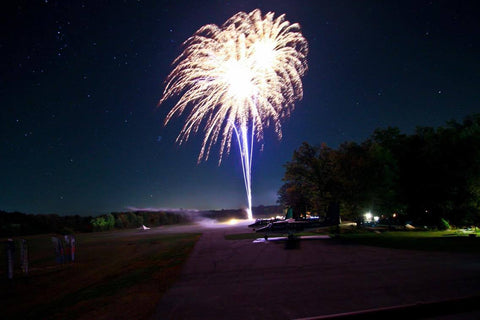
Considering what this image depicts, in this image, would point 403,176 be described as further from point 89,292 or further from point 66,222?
point 66,222

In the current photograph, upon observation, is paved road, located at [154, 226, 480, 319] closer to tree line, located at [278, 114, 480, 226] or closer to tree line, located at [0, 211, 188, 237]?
tree line, located at [278, 114, 480, 226]

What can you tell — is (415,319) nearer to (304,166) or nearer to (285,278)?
(285,278)

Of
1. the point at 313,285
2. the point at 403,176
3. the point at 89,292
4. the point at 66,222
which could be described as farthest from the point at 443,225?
the point at 66,222

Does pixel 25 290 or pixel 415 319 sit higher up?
pixel 415 319

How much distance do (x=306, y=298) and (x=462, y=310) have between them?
14.6 ft

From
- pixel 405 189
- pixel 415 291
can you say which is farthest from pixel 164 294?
pixel 405 189

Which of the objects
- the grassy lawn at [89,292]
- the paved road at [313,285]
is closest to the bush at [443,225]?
the paved road at [313,285]

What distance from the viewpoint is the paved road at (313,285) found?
8.40 meters

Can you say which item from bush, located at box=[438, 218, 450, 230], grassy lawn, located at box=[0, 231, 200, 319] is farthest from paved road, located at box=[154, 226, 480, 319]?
bush, located at box=[438, 218, 450, 230]

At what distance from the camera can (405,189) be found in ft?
135

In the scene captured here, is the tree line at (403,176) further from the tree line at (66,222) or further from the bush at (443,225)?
the tree line at (66,222)

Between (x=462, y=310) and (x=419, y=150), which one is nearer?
(x=462, y=310)

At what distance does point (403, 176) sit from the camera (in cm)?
4197

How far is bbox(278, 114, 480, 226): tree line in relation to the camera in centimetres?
3547
